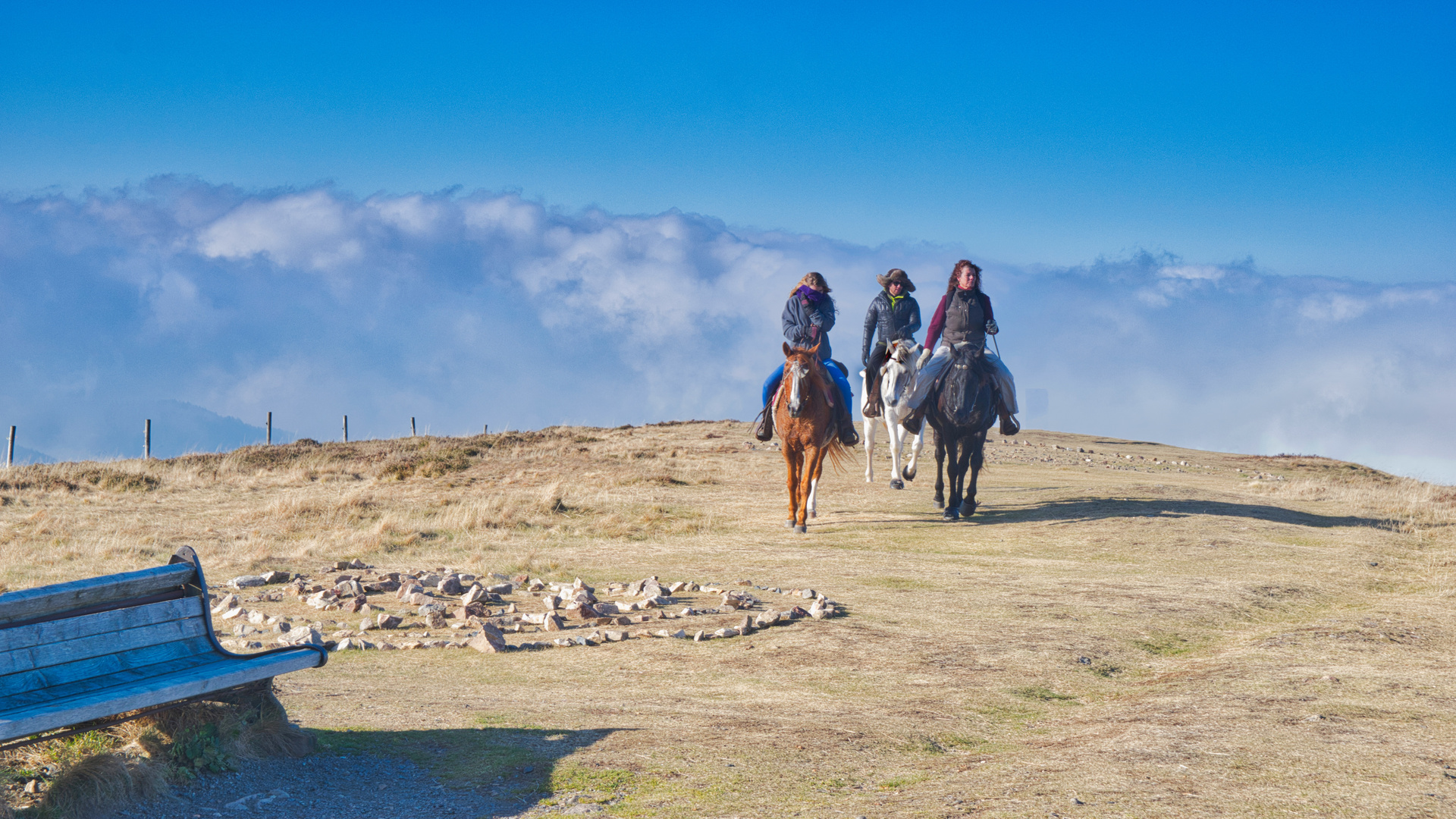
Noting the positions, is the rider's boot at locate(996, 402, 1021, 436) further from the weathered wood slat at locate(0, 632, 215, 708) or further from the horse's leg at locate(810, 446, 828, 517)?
the weathered wood slat at locate(0, 632, 215, 708)

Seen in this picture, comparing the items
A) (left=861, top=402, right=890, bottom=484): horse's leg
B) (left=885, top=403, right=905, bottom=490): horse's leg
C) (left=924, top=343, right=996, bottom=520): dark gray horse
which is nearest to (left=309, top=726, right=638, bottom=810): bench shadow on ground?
(left=924, top=343, right=996, bottom=520): dark gray horse

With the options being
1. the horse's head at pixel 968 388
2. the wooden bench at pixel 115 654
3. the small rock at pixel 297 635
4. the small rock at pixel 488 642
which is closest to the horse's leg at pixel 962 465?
the horse's head at pixel 968 388

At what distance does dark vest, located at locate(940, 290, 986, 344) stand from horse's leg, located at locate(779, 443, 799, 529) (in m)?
3.27

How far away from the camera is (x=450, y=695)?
8.46 m

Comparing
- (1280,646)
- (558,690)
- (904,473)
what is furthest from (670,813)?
(904,473)

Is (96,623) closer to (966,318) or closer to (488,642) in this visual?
(488,642)

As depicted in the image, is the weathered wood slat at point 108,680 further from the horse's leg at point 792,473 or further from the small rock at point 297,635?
the horse's leg at point 792,473

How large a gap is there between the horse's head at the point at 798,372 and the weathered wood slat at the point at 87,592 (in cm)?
1030

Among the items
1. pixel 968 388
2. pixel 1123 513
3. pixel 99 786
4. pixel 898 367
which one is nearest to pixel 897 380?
pixel 898 367

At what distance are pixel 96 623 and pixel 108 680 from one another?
385mm

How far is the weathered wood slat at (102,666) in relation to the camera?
595 centimetres

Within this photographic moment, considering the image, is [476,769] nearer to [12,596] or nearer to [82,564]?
[12,596]

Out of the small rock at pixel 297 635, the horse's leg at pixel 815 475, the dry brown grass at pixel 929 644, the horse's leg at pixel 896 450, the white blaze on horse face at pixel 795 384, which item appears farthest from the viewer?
the horse's leg at pixel 896 450

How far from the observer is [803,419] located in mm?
16812
